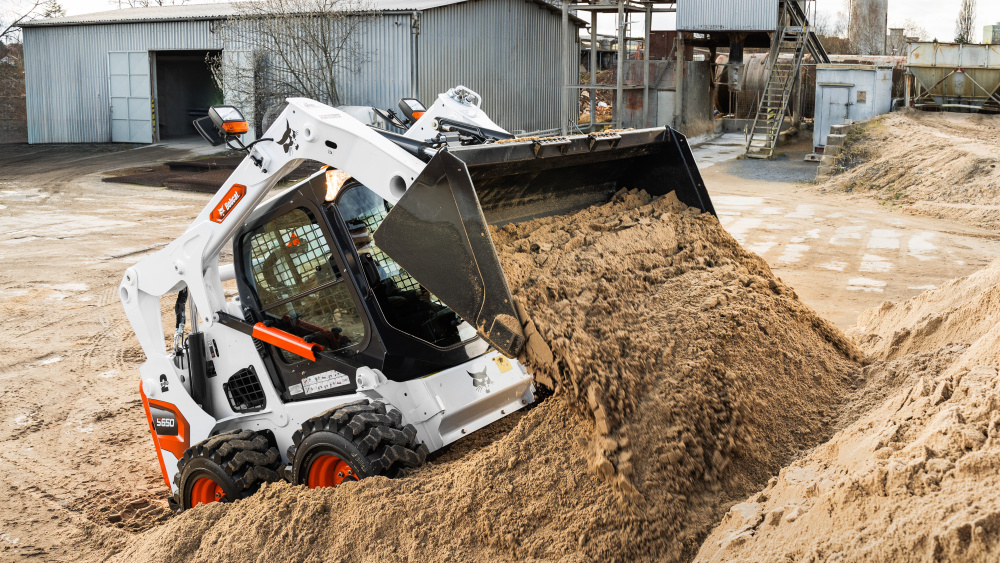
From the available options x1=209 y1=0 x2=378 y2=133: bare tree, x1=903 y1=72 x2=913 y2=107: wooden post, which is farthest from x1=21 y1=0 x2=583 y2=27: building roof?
x1=903 y1=72 x2=913 y2=107: wooden post

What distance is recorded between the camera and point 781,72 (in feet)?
86.0

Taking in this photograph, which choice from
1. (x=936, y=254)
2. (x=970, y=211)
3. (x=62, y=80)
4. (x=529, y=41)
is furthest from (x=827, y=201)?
(x=62, y=80)

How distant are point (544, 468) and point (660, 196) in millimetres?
2242

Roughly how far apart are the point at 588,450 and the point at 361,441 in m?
1.01

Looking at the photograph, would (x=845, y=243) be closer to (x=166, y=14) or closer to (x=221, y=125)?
(x=221, y=125)

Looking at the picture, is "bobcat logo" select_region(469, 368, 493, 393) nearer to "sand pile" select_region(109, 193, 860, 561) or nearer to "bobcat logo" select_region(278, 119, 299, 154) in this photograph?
"sand pile" select_region(109, 193, 860, 561)

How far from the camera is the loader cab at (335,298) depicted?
4.17m

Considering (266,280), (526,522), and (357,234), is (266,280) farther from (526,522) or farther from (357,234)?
(526,522)

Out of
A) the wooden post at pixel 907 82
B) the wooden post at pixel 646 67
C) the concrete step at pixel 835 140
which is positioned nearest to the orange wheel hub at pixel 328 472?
the concrete step at pixel 835 140

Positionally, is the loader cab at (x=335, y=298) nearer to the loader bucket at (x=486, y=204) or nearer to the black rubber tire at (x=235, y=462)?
the black rubber tire at (x=235, y=462)

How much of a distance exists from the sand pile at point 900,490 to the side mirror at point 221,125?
9.99ft

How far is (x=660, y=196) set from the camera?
5.20m

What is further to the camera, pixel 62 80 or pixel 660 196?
pixel 62 80

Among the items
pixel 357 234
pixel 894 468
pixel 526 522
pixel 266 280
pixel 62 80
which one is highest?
pixel 62 80
